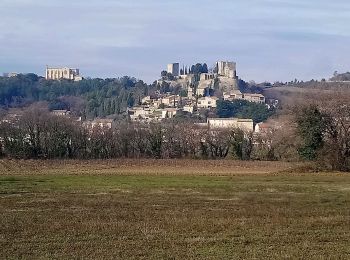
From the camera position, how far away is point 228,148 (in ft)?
270

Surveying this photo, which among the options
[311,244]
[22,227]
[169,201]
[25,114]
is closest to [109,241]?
[22,227]

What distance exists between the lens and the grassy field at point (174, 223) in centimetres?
1420

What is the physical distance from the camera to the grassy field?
1420cm

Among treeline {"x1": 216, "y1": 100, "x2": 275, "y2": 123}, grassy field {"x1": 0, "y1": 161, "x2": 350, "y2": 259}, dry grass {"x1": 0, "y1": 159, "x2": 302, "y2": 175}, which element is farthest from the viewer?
treeline {"x1": 216, "y1": 100, "x2": 275, "y2": 123}

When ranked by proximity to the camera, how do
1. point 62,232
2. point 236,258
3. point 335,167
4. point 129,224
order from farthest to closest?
point 335,167 → point 129,224 → point 62,232 → point 236,258

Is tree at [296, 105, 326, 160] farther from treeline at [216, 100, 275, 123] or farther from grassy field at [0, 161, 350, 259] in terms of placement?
treeline at [216, 100, 275, 123]

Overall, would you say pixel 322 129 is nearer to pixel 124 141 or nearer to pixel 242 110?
pixel 124 141

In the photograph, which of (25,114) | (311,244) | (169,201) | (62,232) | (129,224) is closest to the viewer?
(311,244)

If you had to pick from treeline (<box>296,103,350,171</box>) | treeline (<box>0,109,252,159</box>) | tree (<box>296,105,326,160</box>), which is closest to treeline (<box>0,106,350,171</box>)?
treeline (<box>0,109,252,159</box>)

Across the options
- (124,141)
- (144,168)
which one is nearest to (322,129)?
(144,168)

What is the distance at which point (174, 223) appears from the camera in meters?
18.7

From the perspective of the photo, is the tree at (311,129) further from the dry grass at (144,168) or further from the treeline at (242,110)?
the treeline at (242,110)

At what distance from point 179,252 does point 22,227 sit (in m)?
5.78

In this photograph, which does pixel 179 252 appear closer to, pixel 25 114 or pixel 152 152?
pixel 152 152
